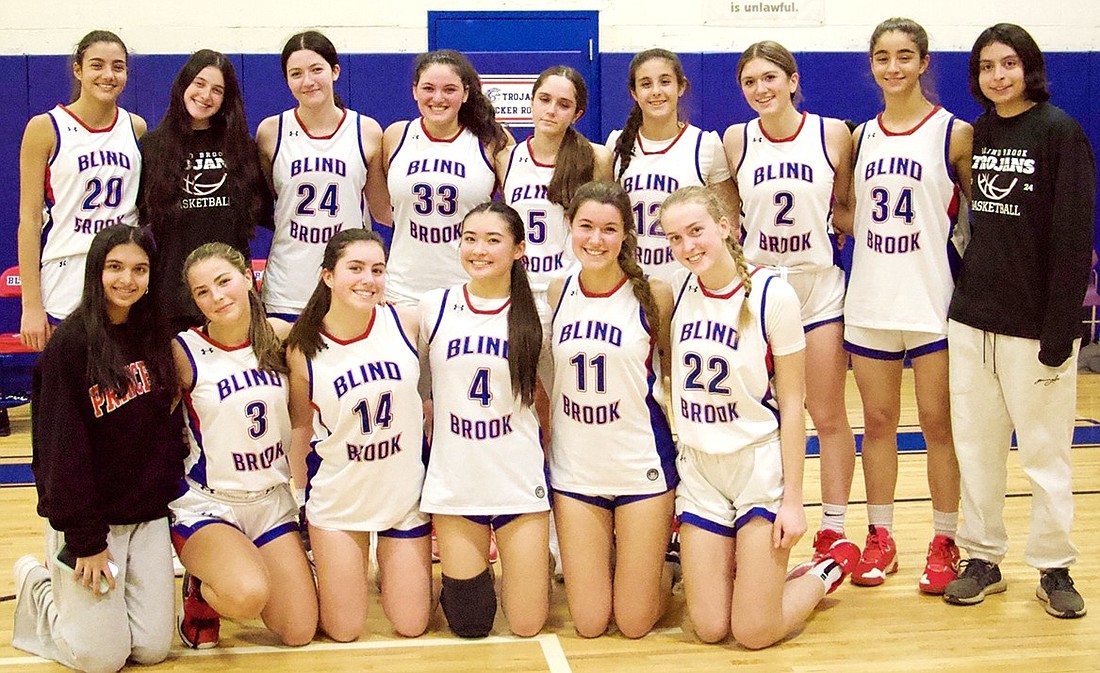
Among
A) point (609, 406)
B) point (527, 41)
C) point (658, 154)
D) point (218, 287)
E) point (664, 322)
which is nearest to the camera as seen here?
point (218, 287)

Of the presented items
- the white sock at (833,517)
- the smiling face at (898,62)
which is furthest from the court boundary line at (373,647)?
the smiling face at (898,62)

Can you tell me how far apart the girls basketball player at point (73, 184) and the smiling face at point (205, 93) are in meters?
0.26

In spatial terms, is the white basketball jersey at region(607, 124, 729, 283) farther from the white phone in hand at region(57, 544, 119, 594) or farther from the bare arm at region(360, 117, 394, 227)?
the white phone in hand at region(57, 544, 119, 594)

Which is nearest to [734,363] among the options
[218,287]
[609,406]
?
[609,406]

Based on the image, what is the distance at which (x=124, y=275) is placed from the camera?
10.4 feet

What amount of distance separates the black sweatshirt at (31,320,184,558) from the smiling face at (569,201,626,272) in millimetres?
1286

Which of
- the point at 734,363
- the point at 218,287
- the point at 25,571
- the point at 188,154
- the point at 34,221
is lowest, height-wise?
the point at 25,571

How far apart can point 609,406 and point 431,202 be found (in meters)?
1.07

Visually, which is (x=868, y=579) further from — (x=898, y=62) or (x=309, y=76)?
(x=309, y=76)

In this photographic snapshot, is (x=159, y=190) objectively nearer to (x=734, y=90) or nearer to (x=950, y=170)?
(x=950, y=170)

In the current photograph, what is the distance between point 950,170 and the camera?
3.73m

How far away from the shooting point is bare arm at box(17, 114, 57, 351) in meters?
3.74

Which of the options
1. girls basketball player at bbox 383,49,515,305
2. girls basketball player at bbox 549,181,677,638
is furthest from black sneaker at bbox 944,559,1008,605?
girls basketball player at bbox 383,49,515,305

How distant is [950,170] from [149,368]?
8.50 feet
